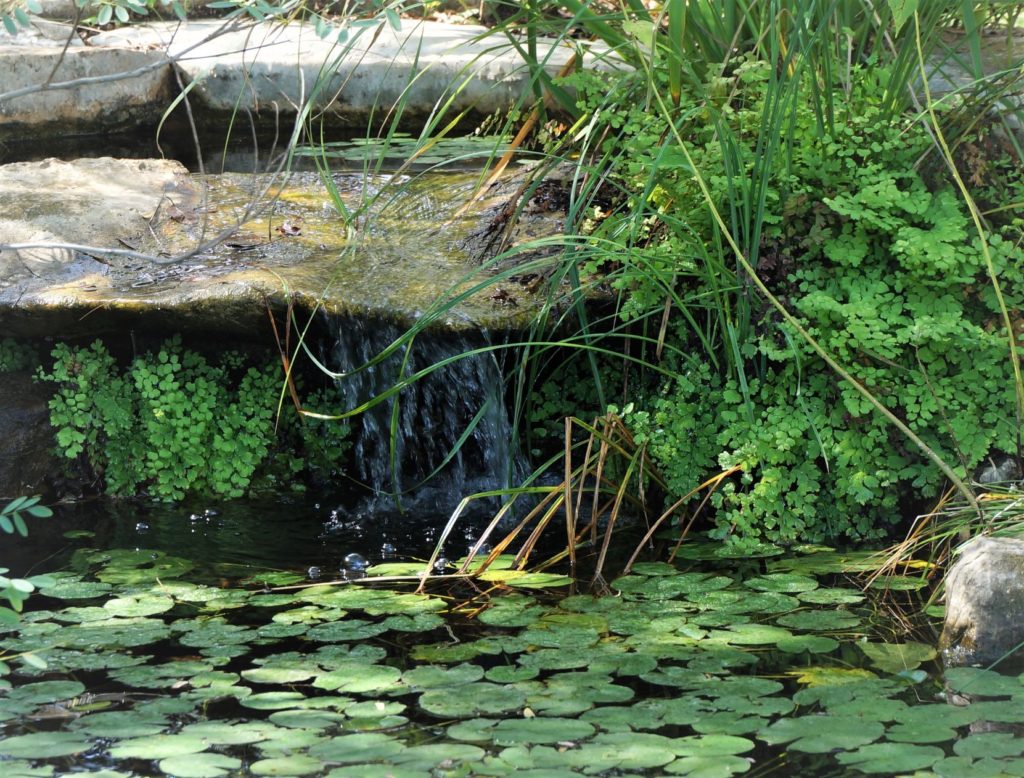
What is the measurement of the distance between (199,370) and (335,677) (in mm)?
1973

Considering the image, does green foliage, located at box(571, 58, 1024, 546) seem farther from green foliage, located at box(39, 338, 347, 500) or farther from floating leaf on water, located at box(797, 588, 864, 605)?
green foliage, located at box(39, 338, 347, 500)

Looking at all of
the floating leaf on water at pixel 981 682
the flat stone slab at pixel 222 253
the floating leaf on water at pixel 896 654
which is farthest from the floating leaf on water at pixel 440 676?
the flat stone slab at pixel 222 253

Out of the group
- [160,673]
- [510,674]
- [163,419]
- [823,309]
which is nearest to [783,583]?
[823,309]

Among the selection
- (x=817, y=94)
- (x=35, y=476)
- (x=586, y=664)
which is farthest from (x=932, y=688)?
(x=35, y=476)

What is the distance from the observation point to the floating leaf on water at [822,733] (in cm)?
221

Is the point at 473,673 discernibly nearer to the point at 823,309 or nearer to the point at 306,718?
the point at 306,718

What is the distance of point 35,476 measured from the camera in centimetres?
426

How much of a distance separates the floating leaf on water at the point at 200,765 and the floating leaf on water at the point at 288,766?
1.9 inches

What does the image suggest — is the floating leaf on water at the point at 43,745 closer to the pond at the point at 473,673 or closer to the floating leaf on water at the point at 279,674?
the pond at the point at 473,673

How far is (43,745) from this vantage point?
7.34 feet

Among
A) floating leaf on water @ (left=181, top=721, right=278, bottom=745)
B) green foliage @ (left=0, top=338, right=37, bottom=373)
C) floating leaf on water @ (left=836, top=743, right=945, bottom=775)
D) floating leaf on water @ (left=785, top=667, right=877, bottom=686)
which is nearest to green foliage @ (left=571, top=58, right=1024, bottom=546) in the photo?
floating leaf on water @ (left=785, top=667, right=877, bottom=686)

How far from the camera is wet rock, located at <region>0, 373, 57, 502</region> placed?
4.23 meters

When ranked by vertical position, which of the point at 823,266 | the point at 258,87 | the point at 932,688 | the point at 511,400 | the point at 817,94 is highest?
the point at 258,87

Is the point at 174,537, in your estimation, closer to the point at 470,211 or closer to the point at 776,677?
the point at 470,211
